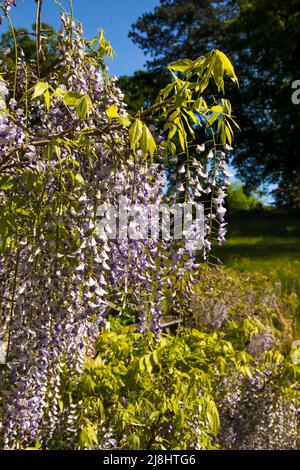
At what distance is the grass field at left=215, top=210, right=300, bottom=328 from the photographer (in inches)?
416

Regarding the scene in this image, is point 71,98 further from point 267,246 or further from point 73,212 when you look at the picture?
point 267,246

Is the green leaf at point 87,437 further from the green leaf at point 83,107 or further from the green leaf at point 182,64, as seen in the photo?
the green leaf at point 182,64

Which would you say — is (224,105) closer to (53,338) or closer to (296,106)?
(53,338)

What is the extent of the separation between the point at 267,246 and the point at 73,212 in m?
13.5

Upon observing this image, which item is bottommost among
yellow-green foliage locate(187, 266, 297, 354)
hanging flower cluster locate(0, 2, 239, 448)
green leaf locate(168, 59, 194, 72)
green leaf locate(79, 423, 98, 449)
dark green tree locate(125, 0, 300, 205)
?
green leaf locate(79, 423, 98, 449)

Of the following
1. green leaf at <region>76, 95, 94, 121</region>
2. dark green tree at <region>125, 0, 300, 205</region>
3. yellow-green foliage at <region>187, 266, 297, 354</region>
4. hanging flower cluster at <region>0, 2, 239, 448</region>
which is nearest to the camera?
green leaf at <region>76, 95, 94, 121</region>

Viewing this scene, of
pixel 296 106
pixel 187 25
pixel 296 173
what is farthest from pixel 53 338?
pixel 187 25

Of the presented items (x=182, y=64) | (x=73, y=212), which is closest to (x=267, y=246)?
(x=73, y=212)

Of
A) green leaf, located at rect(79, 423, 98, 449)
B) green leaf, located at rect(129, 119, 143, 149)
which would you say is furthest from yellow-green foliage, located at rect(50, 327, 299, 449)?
green leaf, located at rect(129, 119, 143, 149)

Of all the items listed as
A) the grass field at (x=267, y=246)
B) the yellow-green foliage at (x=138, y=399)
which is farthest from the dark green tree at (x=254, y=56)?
the yellow-green foliage at (x=138, y=399)

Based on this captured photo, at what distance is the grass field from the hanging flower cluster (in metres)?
6.09

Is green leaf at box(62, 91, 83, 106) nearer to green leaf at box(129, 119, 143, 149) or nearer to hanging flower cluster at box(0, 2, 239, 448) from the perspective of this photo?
hanging flower cluster at box(0, 2, 239, 448)

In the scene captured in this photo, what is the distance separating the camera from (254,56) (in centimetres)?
2327

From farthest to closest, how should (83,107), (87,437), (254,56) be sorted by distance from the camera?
(254,56) < (87,437) < (83,107)
